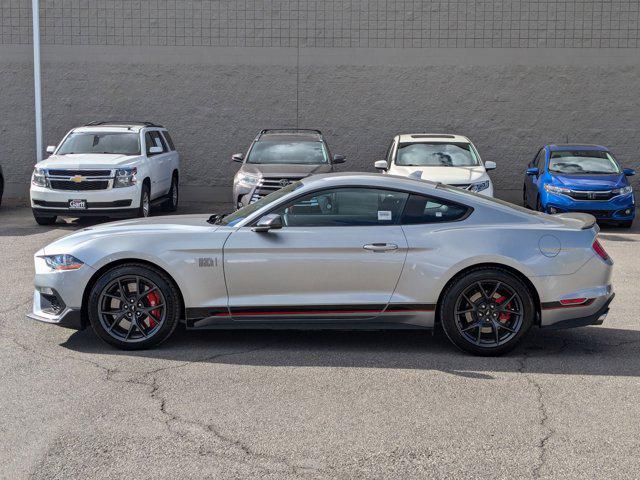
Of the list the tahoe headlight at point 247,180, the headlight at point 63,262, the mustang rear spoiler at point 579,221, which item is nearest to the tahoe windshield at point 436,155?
the tahoe headlight at point 247,180

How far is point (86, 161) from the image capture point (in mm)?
16656

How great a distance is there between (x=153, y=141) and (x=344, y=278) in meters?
11.7

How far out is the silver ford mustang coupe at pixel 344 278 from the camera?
25.3 ft

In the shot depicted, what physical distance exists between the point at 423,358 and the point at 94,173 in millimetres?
10157

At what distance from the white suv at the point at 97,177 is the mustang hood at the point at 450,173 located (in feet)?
14.7

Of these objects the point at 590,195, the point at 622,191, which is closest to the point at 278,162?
the point at 590,195

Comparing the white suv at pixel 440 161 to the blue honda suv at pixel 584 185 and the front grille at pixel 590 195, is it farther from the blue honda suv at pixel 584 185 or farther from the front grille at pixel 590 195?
the front grille at pixel 590 195

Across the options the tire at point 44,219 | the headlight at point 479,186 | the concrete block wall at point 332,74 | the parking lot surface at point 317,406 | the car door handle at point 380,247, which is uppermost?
the concrete block wall at point 332,74

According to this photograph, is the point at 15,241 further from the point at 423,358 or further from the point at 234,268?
the point at 423,358

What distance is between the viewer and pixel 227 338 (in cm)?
841

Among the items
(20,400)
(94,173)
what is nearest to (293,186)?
(20,400)

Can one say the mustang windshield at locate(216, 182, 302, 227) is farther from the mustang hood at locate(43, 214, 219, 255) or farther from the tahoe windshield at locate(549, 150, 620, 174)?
the tahoe windshield at locate(549, 150, 620, 174)

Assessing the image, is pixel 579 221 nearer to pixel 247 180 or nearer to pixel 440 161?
pixel 247 180

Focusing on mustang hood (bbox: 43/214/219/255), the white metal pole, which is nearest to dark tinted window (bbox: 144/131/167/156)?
the white metal pole
